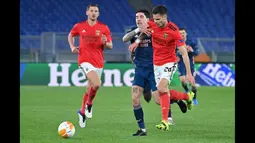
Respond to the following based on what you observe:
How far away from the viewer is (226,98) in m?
18.3

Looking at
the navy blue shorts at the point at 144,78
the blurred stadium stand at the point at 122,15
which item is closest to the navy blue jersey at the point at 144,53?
the navy blue shorts at the point at 144,78

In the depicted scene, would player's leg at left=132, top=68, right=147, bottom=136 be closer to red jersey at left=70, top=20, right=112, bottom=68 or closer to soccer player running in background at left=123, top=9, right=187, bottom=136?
soccer player running in background at left=123, top=9, right=187, bottom=136

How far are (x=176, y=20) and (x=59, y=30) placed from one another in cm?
567

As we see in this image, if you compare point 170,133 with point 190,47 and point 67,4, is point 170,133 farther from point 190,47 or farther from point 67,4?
point 67,4

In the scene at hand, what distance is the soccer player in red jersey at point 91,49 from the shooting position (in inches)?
416

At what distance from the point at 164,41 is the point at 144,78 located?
736mm

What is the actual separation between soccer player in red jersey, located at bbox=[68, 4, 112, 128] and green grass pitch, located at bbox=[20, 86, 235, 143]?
55cm

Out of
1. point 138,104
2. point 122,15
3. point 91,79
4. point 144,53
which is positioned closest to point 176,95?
point 144,53

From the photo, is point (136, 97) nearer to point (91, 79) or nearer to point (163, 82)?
point (163, 82)

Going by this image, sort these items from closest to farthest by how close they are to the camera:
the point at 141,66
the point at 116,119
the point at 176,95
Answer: the point at 141,66 → the point at 176,95 → the point at 116,119

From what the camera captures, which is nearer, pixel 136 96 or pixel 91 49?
pixel 136 96

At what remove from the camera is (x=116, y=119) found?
11.9 meters

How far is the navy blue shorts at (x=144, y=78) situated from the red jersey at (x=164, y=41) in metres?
0.36

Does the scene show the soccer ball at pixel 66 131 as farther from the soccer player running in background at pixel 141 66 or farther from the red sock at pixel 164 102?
the red sock at pixel 164 102
